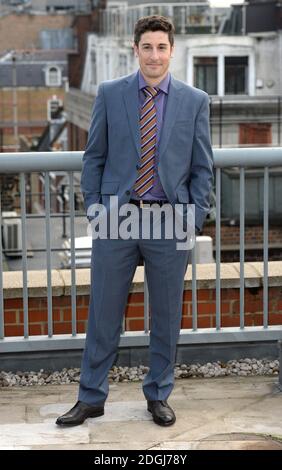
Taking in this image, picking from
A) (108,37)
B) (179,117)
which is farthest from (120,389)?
(108,37)

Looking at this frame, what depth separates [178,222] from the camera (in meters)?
4.50

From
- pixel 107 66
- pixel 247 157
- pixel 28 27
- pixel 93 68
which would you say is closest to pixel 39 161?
pixel 247 157

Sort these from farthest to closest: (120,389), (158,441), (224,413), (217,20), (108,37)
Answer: (108,37), (217,20), (120,389), (224,413), (158,441)

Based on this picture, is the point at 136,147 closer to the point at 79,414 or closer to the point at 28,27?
the point at 79,414

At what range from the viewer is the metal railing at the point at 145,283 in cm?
522

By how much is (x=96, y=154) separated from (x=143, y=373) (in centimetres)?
156

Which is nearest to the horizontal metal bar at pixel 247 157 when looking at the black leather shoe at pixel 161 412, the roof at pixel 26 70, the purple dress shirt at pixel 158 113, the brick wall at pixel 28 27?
the purple dress shirt at pixel 158 113

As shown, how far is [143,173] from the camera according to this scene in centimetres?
447

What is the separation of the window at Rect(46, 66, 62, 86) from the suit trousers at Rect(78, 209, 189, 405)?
6208 cm

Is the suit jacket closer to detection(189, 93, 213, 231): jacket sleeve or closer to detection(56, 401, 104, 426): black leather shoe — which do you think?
detection(189, 93, 213, 231): jacket sleeve

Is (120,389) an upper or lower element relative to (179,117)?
lower

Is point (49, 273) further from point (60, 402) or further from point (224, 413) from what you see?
point (224, 413)

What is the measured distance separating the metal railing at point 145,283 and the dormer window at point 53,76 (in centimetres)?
6117
